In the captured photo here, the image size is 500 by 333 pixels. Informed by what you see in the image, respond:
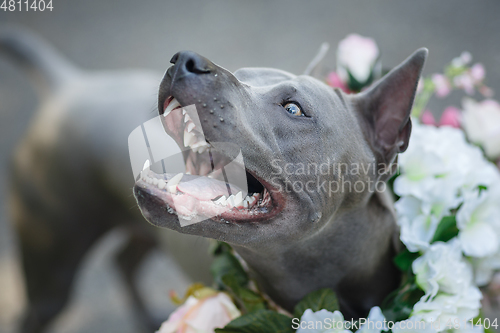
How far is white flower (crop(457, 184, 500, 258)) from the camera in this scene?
3.81ft

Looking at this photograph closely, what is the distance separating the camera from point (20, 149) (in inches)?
77.2

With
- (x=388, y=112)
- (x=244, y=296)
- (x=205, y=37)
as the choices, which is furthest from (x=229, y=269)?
(x=205, y=37)

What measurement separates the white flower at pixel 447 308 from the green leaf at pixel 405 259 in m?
0.13

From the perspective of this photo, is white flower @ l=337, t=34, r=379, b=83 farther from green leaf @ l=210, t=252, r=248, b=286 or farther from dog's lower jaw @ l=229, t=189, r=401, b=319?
green leaf @ l=210, t=252, r=248, b=286

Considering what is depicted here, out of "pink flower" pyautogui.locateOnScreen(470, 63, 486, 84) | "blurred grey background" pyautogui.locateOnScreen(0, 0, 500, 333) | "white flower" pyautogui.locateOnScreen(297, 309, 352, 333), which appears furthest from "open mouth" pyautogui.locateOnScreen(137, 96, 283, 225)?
"blurred grey background" pyautogui.locateOnScreen(0, 0, 500, 333)

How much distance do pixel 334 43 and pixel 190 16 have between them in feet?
4.69

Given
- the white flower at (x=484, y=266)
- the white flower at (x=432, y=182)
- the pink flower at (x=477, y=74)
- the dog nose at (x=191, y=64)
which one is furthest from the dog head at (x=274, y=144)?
the pink flower at (x=477, y=74)

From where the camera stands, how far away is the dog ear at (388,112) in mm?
1116

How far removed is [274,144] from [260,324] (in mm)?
424

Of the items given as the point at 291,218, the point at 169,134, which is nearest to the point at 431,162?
the point at 291,218

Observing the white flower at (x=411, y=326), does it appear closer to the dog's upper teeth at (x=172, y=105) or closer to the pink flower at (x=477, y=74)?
the dog's upper teeth at (x=172, y=105)

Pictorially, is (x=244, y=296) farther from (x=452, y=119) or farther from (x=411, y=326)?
(x=452, y=119)

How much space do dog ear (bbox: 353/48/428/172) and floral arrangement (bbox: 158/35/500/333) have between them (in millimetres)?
138

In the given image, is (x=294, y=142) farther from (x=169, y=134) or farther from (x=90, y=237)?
(x=90, y=237)
